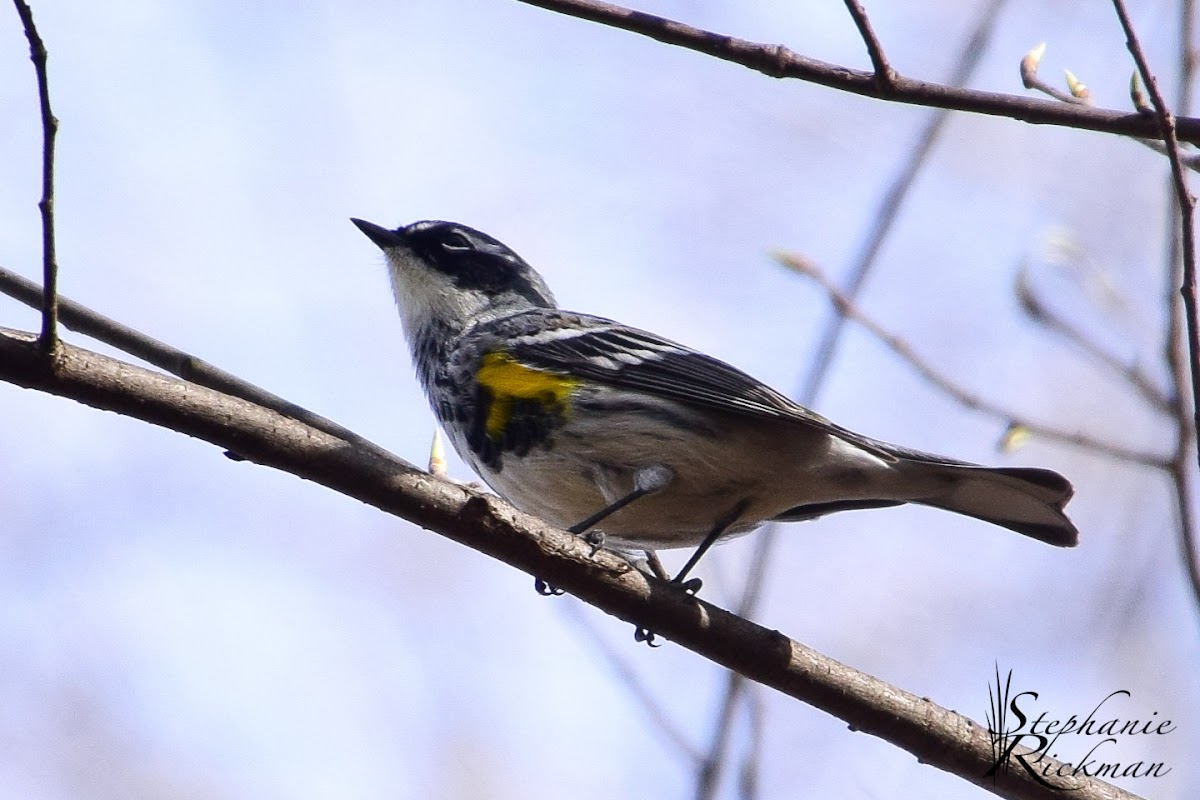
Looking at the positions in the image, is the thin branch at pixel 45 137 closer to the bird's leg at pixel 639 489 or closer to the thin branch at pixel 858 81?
the thin branch at pixel 858 81

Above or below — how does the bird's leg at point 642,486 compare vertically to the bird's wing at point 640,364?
below

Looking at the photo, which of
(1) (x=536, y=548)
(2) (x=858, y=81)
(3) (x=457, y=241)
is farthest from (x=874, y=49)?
(3) (x=457, y=241)

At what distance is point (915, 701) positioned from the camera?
3412 millimetres

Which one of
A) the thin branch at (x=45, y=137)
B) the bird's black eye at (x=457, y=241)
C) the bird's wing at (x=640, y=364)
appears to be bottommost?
the thin branch at (x=45, y=137)

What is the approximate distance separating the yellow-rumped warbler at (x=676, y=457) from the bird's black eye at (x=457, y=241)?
153cm

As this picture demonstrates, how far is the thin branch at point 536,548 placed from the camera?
2.79 meters

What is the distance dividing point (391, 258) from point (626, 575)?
3.56 metres

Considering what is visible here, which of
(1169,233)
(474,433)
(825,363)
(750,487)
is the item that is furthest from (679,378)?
(1169,233)

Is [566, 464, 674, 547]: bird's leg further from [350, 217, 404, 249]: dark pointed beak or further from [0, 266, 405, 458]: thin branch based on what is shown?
[350, 217, 404, 249]: dark pointed beak

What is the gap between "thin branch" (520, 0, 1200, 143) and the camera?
9.28 feet

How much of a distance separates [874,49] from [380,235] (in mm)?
4000

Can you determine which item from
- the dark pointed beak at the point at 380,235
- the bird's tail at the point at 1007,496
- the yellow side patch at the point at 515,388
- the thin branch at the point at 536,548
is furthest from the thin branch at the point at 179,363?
the dark pointed beak at the point at 380,235

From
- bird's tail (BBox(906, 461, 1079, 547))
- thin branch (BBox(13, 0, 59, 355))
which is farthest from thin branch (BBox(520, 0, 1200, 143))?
bird's tail (BBox(906, 461, 1079, 547))

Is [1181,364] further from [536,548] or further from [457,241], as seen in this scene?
[457,241]
